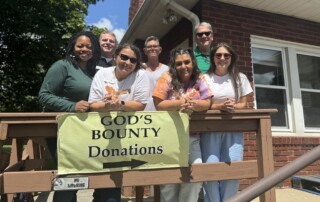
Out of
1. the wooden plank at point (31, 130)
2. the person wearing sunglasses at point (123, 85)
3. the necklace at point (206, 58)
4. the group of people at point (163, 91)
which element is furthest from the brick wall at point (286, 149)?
the wooden plank at point (31, 130)

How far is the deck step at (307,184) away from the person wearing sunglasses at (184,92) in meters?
2.95

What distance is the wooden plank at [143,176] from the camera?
217cm

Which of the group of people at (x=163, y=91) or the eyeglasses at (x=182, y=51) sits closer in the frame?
the group of people at (x=163, y=91)

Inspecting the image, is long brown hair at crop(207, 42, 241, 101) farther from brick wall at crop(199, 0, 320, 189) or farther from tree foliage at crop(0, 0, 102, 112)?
tree foliage at crop(0, 0, 102, 112)

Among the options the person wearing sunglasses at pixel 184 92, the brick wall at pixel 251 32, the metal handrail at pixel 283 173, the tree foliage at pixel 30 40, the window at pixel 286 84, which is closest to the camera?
the metal handrail at pixel 283 173

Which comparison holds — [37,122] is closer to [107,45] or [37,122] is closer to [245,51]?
[107,45]

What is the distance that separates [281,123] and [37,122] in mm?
4585

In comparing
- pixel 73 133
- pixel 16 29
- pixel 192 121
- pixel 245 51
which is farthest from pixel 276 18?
pixel 16 29

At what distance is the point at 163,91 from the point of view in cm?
251

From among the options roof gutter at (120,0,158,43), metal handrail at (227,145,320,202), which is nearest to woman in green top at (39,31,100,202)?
metal handrail at (227,145,320,202)

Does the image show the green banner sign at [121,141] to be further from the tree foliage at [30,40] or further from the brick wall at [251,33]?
the tree foliage at [30,40]

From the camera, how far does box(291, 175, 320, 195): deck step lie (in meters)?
4.80

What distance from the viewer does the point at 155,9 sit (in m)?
5.40

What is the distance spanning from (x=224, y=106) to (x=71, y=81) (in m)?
1.17
